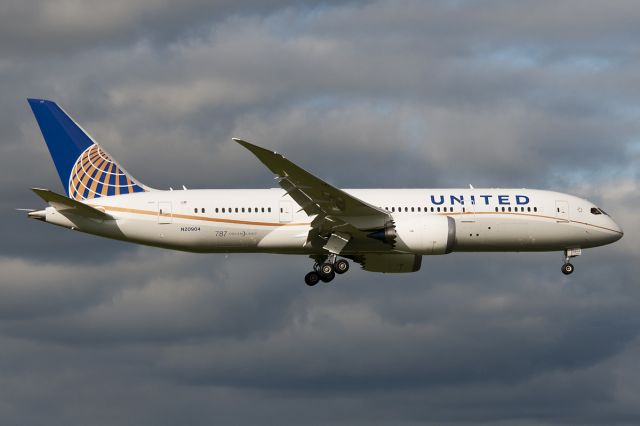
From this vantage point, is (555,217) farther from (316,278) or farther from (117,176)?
(117,176)

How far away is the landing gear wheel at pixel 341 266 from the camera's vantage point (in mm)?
60469

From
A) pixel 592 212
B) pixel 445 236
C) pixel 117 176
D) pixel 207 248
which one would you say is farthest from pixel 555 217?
pixel 117 176

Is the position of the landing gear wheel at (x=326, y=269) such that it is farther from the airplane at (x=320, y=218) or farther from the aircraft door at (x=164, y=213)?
the aircraft door at (x=164, y=213)

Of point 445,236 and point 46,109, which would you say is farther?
point 46,109

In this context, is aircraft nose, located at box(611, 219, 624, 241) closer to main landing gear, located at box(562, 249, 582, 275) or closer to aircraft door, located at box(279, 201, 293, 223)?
main landing gear, located at box(562, 249, 582, 275)

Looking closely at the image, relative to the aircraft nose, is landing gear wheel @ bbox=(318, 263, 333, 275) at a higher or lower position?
lower

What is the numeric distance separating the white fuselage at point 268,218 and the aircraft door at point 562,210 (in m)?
0.55

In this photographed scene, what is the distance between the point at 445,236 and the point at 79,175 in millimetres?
19102

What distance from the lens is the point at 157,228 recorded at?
58.8 meters

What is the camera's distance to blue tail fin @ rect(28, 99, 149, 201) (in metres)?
60.9

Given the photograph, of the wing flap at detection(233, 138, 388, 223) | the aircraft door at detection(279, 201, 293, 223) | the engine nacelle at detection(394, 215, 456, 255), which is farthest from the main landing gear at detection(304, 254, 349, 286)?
the engine nacelle at detection(394, 215, 456, 255)

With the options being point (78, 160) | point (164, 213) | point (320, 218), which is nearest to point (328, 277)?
point (320, 218)

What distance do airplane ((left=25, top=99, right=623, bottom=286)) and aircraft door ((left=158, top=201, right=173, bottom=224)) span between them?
5 cm

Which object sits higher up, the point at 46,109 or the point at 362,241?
the point at 46,109
